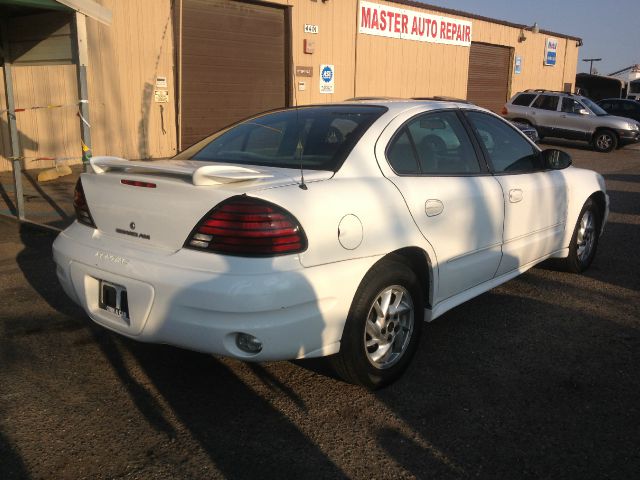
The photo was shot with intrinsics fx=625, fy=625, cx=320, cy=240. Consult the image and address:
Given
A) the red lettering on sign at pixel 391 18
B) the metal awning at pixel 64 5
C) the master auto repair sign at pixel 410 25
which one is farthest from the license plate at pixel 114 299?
the red lettering on sign at pixel 391 18

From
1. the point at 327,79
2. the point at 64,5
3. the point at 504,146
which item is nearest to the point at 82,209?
the point at 504,146

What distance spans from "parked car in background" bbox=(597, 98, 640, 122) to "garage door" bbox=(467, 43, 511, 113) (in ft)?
13.1

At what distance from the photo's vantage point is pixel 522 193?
4.38m

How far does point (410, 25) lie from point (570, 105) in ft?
18.3

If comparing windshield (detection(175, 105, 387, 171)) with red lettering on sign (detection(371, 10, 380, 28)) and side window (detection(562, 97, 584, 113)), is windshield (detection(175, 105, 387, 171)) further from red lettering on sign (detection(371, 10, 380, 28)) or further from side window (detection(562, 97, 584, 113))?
side window (detection(562, 97, 584, 113))

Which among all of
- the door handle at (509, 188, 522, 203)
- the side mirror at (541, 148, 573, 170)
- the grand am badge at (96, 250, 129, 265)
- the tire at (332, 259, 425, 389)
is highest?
the side mirror at (541, 148, 573, 170)

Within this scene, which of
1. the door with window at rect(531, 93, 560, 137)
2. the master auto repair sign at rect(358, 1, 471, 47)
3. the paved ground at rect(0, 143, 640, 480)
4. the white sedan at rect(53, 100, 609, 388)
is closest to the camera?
the paved ground at rect(0, 143, 640, 480)

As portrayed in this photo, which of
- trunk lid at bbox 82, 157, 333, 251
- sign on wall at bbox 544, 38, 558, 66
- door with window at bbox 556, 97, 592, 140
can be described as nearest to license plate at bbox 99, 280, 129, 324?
trunk lid at bbox 82, 157, 333, 251

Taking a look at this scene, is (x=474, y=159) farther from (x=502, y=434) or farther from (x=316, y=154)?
(x=502, y=434)

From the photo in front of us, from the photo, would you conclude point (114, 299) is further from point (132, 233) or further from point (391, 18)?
point (391, 18)

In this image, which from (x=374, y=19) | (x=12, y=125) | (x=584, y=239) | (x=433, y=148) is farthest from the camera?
(x=374, y=19)

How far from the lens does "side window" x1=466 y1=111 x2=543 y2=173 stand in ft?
14.2

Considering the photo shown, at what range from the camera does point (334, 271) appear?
2941mm

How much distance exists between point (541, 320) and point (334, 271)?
216 centimetres
